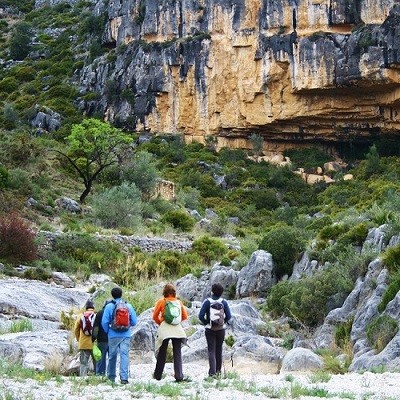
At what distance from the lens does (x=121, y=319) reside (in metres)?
9.48

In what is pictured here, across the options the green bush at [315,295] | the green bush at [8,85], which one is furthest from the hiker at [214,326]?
the green bush at [8,85]

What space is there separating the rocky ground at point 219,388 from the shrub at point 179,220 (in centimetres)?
2429

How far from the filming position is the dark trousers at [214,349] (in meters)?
9.95

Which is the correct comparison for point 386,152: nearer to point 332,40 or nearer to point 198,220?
point 332,40

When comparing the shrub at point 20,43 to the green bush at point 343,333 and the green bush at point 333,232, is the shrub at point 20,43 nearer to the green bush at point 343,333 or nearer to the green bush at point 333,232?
the green bush at point 333,232

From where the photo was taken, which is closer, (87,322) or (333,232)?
(87,322)

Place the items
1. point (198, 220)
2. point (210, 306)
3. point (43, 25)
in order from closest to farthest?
point (210, 306) < point (198, 220) < point (43, 25)

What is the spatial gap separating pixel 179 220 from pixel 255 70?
2483 cm

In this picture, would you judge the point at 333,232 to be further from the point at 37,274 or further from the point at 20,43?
the point at 20,43

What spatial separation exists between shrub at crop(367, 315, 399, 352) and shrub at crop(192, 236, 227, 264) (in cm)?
1488

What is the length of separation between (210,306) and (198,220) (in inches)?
1146

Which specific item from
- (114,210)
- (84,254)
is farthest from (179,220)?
(84,254)

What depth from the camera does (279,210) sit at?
4809 centimetres

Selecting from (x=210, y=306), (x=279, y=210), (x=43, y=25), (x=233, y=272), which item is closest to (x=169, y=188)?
(x=279, y=210)
